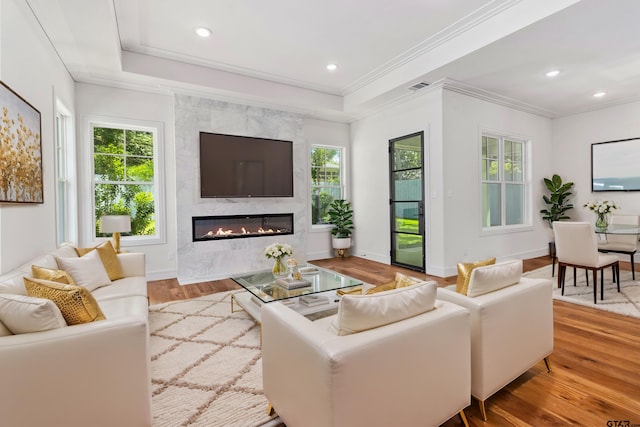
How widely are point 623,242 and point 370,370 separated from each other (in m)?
5.34

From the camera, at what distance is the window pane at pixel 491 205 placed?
218 inches

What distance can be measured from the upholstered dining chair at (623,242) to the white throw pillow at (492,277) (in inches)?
133

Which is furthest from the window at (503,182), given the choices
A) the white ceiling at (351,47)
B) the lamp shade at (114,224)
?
the lamp shade at (114,224)

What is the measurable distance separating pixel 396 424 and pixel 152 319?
2820 mm

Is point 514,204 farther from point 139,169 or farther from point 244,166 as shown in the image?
point 139,169

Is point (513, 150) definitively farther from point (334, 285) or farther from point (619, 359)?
point (334, 285)

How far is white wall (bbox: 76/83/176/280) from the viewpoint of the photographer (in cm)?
442

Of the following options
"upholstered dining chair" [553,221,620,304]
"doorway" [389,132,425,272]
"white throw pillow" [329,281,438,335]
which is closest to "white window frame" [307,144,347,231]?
"doorway" [389,132,425,272]

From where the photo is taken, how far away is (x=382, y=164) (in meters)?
5.96

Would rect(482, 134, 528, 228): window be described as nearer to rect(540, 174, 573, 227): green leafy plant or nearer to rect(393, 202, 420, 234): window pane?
rect(540, 174, 573, 227): green leafy plant

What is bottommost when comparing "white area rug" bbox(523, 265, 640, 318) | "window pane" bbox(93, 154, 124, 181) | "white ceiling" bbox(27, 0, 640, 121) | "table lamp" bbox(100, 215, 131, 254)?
"white area rug" bbox(523, 265, 640, 318)

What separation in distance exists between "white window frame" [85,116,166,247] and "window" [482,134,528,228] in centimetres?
531

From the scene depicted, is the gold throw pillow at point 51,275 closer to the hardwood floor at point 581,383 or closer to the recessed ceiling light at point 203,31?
the hardwood floor at point 581,383

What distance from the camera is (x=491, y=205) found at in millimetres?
5664
